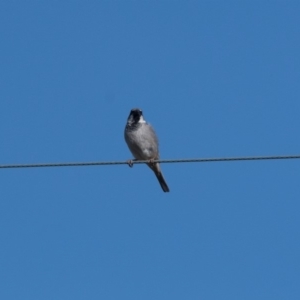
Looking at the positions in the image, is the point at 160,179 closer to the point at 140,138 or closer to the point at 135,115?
the point at 140,138

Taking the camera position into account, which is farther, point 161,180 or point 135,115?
point 161,180

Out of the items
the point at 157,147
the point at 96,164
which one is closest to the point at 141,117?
the point at 157,147

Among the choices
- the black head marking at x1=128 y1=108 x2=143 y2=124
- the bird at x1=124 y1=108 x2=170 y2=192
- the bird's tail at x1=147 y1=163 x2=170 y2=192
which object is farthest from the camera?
the bird's tail at x1=147 y1=163 x2=170 y2=192

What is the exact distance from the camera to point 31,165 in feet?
38.2

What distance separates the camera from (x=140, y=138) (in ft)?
58.2

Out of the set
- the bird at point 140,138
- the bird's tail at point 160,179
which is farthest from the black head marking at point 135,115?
the bird's tail at point 160,179

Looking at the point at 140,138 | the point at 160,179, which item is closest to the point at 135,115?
the point at 140,138

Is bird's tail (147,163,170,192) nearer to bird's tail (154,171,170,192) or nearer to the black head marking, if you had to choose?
bird's tail (154,171,170,192)

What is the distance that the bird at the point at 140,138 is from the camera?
17.8 m

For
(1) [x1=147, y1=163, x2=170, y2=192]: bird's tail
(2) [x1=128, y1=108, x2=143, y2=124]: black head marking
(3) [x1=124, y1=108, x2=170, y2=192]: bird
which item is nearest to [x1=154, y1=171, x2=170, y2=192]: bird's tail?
(1) [x1=147, y1=163, x2=170, y2=192]: bird's tail

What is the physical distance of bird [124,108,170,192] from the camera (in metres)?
17.8

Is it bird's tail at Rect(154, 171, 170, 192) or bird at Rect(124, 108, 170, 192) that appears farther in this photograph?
bird's tail at Rect(154, 171, 170, 192)

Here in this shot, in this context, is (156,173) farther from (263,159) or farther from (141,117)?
(263,159)

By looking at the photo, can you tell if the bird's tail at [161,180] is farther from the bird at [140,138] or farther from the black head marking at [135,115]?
the black head marking at [135,115]
